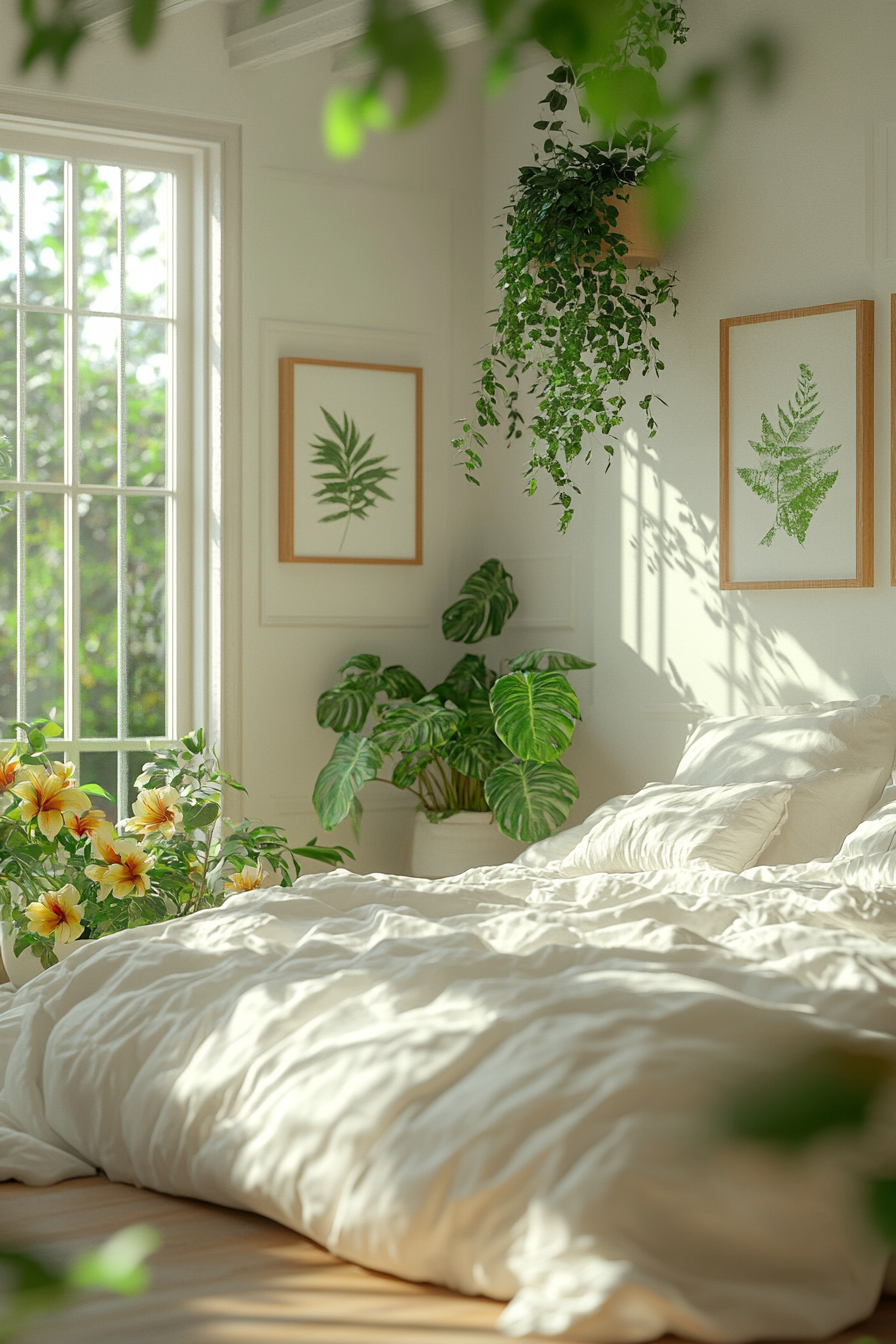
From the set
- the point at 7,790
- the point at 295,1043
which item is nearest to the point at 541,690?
the point at 7,790

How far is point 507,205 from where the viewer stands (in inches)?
211

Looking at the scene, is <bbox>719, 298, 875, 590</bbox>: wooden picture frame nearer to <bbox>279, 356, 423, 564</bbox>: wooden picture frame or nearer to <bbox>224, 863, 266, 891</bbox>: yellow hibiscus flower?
<bbox>279, 356, 423, 564</bbox>: wooden picture frame

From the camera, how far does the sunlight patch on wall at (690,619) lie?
4621mm

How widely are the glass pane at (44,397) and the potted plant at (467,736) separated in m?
1.19

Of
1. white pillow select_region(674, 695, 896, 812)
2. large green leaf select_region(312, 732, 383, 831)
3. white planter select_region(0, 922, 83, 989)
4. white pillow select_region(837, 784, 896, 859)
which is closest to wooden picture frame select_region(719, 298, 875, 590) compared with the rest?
white pillow select_region(674, 695, 896, 812)

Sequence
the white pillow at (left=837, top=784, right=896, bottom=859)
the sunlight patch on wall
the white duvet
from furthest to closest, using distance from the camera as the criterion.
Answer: the sunlight patch on wall → the white pillow at (left=837, top=784, right=896, bottom=859) → the white duvet

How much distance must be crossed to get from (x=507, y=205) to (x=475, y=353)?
55cm

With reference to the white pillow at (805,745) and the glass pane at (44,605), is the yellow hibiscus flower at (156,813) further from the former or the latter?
the white pillow at (805,745)

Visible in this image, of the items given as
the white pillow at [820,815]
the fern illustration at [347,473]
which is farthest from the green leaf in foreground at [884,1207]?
the fern illustration at [347,473]

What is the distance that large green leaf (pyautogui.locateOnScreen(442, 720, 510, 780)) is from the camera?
5043mm

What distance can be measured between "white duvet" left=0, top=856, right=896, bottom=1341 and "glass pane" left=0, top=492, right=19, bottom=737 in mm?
2353

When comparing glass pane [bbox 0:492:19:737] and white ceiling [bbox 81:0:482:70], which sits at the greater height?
white ceiling [bbox 81:0:482:70]

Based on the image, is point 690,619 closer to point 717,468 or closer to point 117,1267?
point 717,468

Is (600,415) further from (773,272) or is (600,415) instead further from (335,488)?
(335,488)
